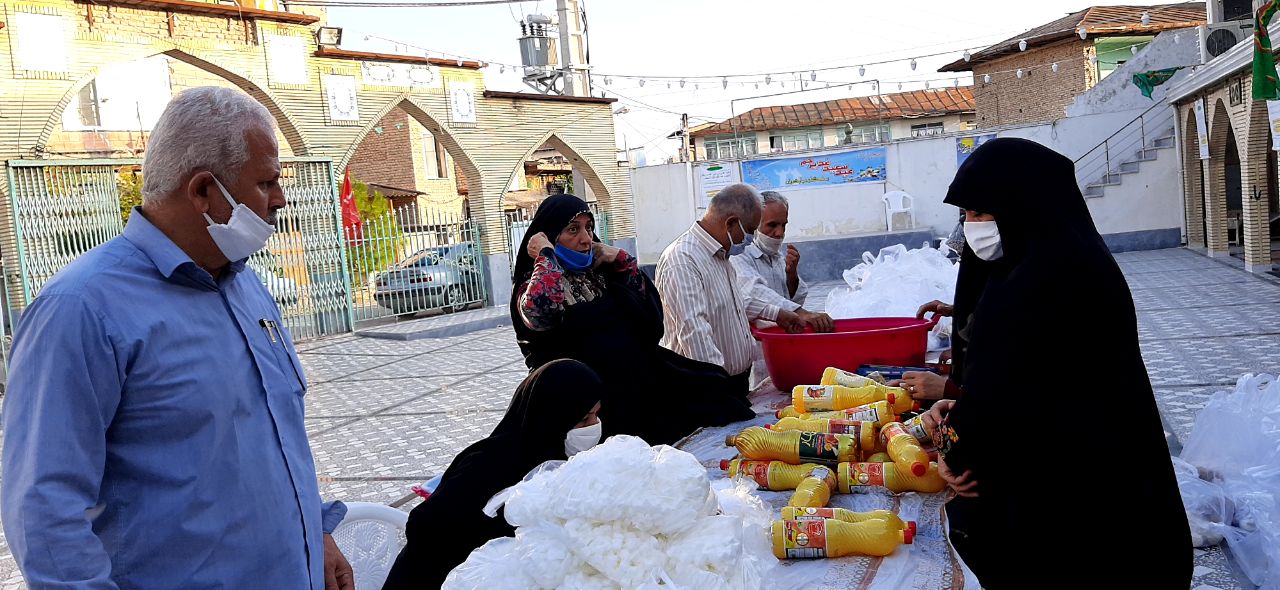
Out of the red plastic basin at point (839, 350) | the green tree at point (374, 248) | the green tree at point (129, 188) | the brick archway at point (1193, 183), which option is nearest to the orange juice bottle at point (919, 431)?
the red plastic basin at point (839, 350)

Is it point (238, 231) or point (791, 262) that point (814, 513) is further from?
point (791, 262)

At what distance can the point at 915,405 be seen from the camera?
338 cm

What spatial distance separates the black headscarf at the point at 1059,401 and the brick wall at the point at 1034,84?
25.0 meters

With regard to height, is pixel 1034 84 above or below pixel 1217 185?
above

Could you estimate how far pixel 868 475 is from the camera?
2.92 m

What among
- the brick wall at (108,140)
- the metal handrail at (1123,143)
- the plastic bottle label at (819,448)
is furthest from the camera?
the brick wall at (108,140)

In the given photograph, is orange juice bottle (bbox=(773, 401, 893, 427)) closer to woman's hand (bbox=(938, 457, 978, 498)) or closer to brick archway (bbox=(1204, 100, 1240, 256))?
woman's hand (bbox=(938, 457, 978, 498))

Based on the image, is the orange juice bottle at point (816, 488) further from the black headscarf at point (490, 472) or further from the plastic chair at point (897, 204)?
the plastic chair at point (897, 204)

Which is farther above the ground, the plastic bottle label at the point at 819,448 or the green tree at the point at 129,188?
the green tree at the point at 129,188

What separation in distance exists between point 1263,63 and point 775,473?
8522 mm

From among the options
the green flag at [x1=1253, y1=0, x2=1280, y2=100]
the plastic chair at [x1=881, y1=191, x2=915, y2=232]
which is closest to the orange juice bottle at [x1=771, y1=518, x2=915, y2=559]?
the green flag at [x1=1253, y1=0, x2=1280, y2=100]

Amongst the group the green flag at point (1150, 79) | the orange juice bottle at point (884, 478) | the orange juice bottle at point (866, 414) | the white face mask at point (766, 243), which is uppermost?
the green flag at point (1150, 79)

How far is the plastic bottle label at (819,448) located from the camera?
3.02 metres

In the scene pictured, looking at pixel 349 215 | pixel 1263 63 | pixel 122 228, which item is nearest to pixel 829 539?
pixel 1263 63
